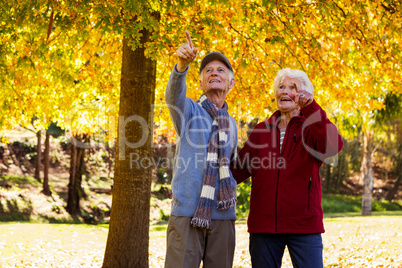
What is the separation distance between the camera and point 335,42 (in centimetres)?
719

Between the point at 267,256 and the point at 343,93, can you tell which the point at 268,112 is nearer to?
the point at 343,93

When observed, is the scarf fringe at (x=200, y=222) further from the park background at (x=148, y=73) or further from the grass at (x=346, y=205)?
the grass at (x=346, y=205)

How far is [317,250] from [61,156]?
24188 millimetres

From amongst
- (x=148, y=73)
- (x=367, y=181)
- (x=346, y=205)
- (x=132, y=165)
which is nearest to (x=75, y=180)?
(x=367, y=181)

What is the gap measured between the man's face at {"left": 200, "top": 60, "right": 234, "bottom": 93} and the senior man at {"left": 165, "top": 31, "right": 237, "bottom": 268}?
0.13 m

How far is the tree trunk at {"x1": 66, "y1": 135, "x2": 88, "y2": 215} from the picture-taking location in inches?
691

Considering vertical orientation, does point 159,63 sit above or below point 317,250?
above

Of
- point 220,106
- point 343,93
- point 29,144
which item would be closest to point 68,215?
point 29,144

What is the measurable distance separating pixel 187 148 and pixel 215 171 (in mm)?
234

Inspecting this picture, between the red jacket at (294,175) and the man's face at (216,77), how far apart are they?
505 mm

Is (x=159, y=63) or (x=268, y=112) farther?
(x=268, y=112)

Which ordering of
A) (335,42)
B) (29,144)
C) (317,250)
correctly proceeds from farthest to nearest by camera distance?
(29,144) → (335,42) → (317,250)

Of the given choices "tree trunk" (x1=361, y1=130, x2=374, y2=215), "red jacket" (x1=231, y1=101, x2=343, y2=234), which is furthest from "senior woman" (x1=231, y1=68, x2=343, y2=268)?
"tree trunk" (x1=361, y1=130, x2=374, y2=215)

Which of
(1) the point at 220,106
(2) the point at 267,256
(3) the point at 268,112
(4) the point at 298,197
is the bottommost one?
(2) the point at 267,256
